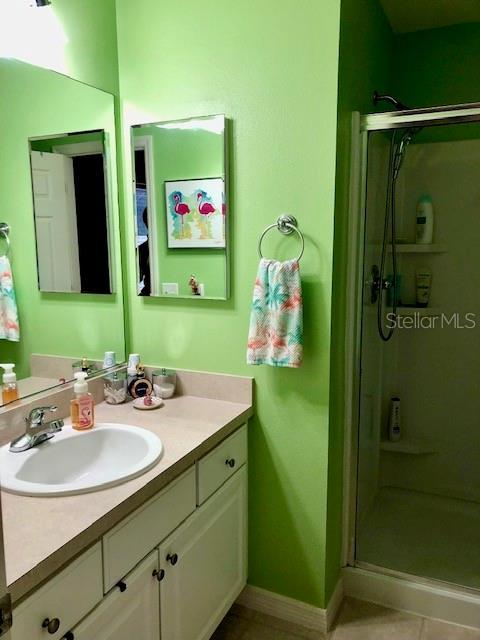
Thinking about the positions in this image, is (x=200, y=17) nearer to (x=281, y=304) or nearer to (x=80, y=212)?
(x=80, y=212)

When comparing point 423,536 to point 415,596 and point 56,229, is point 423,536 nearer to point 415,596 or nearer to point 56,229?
point 415,596

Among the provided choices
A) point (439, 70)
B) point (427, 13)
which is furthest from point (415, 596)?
point (427, 13)

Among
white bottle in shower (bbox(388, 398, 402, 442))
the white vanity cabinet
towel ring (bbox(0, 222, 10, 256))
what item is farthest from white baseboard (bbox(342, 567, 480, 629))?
towel ring (bbox(0, 222, 10, 256))

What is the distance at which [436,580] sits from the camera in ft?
6.62

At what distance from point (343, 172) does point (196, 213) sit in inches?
21.7

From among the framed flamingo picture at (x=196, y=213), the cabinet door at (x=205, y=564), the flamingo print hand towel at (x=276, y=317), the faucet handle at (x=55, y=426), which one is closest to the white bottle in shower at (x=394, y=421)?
the cabinet door at (x=205, y=564)

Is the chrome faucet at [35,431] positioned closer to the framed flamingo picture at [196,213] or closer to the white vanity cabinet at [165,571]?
the white vanity cabinet at [165,571]

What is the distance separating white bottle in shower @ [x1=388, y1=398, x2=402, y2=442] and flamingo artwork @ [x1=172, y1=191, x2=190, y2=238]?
163 cm

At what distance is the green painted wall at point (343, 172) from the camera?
1.73m

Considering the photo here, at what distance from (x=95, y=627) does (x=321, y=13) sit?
72.9 inches

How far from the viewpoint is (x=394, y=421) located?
111 inches

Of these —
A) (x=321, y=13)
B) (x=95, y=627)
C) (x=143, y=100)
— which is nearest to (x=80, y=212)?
(x=143, y=100)

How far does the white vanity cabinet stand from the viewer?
42.8 inches

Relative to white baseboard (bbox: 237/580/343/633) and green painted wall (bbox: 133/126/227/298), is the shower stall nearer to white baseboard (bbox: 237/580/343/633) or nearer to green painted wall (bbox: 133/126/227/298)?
white baseboard (bbox: 237/580/343/633)
